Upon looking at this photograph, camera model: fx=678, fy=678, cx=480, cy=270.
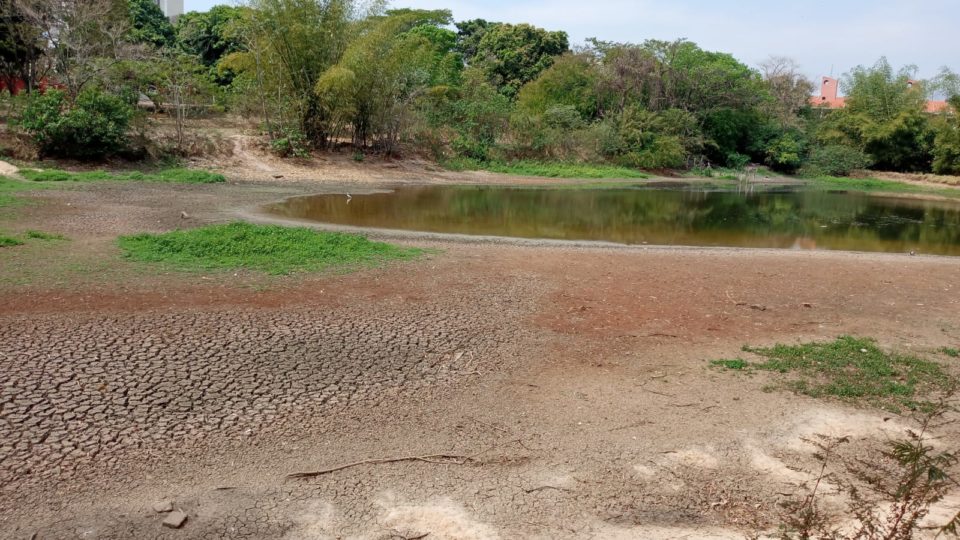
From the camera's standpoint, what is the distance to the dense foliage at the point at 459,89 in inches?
936

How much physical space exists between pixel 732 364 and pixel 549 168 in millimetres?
26986

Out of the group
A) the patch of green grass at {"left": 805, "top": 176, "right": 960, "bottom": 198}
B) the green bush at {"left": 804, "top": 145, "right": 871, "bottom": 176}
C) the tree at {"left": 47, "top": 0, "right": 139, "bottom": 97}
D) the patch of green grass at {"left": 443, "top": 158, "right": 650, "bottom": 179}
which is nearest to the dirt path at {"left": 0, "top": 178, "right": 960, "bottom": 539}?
the tree at {"left": 47, "top": 0, "right": 139, "bottom": 97}

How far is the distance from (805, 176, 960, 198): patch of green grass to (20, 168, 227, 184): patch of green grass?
2940 centimetres

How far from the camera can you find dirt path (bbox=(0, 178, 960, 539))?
3518 mm

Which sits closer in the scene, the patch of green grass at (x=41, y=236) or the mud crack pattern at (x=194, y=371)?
the mud crack pattern at (x=194, y=371)

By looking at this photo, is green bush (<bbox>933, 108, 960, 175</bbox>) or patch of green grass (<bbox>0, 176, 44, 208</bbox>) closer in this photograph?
patch of green grass (<bbox>0, 176, 44, 208</bbox>)

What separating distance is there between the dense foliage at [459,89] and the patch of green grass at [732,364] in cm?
2050

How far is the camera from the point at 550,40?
1853 inches

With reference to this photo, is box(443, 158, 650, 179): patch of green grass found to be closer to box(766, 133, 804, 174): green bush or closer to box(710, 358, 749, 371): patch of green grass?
box(766, 133, 804, 174): green bush

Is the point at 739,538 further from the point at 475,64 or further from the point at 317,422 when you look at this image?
the point at 475,64

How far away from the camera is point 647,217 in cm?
1875

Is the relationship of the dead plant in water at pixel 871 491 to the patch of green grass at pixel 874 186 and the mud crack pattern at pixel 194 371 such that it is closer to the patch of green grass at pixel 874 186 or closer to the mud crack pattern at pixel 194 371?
the mud crack pattern at pixel 194 371

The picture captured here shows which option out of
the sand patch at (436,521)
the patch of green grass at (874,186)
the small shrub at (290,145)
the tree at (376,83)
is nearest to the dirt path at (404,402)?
the sand patch at (436,521)

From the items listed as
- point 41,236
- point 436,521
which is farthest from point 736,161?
point 436,521
